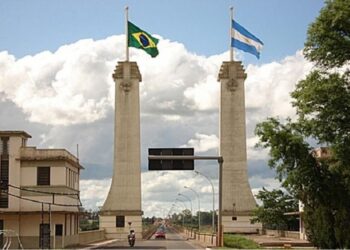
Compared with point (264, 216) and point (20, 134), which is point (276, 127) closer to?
point (20, 134)

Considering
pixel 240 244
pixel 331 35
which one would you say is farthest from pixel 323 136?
pixel 240 244

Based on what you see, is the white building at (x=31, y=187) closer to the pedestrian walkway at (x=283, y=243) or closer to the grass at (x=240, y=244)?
the grass at (x=240, y=244)

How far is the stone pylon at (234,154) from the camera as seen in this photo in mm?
94938

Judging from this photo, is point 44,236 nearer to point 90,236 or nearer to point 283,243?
point 90,236

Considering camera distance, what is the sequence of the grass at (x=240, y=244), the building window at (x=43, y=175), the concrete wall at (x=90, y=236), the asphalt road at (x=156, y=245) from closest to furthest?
the grass at (x=240, y=244), the asphalt road at (x=156, y=245), the building window at (x=43, y=175), the concrete wall at (x=90, y=236)

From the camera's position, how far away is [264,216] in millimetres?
91500

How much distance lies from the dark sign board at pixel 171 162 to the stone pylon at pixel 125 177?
4801 centimetres

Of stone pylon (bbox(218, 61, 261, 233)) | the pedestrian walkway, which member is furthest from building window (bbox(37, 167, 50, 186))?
stone pylon (bbox(218, 61, 261, 233))

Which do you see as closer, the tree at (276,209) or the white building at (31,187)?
the white building at (31,187)

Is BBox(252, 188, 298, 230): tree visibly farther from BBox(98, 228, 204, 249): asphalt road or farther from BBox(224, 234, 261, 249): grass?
BBox(224, 234, 261, 249): grass

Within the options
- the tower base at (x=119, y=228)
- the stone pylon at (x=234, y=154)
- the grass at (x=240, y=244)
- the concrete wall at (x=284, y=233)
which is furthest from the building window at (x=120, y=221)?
the grass at (x=240, y=244)

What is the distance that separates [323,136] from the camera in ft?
134

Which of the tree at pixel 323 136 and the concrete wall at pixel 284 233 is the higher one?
the tree at pixel 323 136

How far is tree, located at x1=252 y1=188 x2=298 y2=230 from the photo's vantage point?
91688 millimetres
